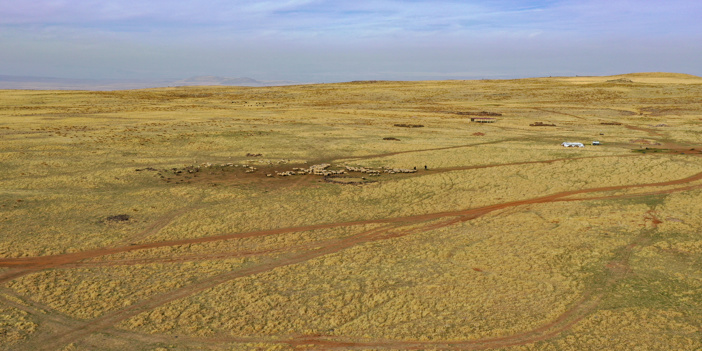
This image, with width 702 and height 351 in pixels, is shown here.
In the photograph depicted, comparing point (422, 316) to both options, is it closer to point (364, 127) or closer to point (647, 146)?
point (647, 146)

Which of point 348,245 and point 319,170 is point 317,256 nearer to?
point 348,245

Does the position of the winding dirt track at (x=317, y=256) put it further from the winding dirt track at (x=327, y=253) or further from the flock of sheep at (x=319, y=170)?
the flock of sheep at (x=319, y=170)

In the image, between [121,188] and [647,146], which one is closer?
[121,188]

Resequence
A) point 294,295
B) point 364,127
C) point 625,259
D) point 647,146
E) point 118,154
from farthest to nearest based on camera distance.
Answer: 1. point 364,127
2. point 647,146
3. point 118,154
4. point 625,259
5. point 294,295

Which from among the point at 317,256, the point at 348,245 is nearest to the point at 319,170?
the point at 348,245

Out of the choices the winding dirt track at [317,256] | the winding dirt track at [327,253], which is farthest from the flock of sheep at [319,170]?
the winding dirt track at [327,253]

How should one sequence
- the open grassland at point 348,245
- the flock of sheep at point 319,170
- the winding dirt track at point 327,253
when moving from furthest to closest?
the flock of sheep at point 319,170, the open grassland at point 348,245, the winding dirt track at point 327,253

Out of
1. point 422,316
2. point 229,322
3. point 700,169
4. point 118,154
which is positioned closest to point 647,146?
point 700,169

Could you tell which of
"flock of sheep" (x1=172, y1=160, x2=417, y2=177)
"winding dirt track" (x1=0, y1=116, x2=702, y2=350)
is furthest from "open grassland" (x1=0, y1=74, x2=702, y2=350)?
"flock of sheep" (x1=172, y1=160, x2=417, y2=177)
